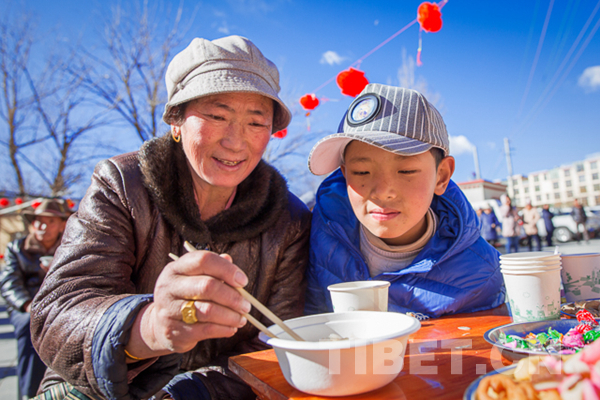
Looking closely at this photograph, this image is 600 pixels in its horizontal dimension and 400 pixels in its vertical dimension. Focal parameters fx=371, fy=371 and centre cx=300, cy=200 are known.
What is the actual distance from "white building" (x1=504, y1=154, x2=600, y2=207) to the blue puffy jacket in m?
67.9

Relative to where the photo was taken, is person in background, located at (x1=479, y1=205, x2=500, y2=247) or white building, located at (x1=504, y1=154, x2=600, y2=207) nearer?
person in background, located at (x1=479, y1=205, x2=500, y2=247)

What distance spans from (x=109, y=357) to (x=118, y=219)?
738 mm

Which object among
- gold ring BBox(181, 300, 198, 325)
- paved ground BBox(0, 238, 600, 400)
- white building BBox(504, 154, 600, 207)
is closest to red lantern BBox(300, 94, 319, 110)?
paved ground BBox(0, 238, 600, 400)

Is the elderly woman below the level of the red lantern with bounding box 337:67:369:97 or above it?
below

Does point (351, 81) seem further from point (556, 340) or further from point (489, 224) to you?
point (489, 224)

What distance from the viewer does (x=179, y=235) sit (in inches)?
74.3

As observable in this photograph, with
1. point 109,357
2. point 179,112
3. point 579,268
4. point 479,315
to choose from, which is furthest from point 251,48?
point 579,268

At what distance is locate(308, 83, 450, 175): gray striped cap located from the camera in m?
1.65

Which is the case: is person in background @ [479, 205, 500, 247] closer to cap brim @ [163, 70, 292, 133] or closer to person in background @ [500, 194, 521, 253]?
person in background @ [500, 194, 521, 253]

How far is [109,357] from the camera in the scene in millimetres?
1146

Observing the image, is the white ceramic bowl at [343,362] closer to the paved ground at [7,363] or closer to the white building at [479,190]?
the paved ground at [7,363]

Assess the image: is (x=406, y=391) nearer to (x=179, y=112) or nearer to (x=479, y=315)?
(x=479, y=315)

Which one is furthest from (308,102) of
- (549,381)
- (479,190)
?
(479,190)

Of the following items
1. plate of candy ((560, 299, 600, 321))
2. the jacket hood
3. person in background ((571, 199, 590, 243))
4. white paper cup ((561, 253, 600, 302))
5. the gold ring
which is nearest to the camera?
the gold ring
